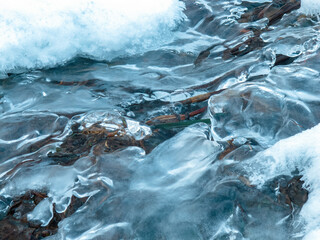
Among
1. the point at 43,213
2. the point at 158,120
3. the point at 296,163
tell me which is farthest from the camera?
the point at 158,120

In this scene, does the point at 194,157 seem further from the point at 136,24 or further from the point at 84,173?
the point at 136,24

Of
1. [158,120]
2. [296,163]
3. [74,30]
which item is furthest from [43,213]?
[74,30]

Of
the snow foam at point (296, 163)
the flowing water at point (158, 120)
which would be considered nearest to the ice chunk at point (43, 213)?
the flowing water at point (158, 120)

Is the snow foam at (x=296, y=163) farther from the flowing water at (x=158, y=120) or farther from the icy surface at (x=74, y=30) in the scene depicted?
the icy surface at (x=74, y=30)

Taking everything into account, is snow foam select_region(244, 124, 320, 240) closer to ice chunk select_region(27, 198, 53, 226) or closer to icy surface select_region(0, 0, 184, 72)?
ice chunk select_region(27, 198, 53, 226)

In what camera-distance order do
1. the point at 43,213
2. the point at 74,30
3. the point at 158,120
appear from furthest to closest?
the point at 74,30 → the point at 158,120 → the point at 43,213

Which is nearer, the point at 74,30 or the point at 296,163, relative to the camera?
the point at 296,163

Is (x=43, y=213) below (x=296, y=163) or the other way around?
below

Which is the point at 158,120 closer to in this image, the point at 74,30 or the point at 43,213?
the point at 43,213
